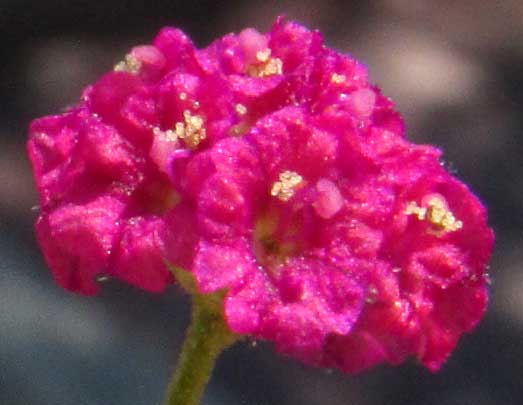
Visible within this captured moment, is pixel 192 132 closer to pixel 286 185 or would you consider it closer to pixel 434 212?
pixel 286 185

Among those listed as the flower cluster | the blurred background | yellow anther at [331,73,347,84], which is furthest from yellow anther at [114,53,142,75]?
the blurred background

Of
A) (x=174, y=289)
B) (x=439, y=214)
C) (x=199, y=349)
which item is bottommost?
(x=174, y=289)

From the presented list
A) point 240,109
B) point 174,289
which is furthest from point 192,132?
point 174,289

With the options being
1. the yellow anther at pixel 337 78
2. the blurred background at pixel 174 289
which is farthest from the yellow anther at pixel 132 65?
the blurred background at pixel 174 289

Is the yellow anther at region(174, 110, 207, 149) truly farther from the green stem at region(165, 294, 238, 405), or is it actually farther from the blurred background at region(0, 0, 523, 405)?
the blurred background at region(0, 0, 523, 405)

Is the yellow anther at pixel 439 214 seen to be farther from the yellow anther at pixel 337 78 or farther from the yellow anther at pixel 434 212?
the yellow anther at pixel 337 78
